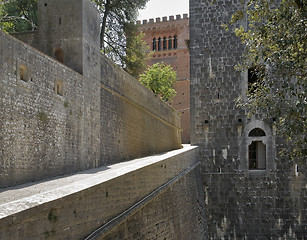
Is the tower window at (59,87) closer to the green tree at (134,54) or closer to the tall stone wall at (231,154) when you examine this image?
the tall stone wall at (231,154)

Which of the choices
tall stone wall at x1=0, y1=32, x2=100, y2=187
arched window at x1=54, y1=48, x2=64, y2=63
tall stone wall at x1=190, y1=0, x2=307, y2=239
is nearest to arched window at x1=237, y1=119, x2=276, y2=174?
tall stone wall at x1=190, y1=0, x2=307, y2=239

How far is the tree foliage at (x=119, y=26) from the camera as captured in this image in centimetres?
2219

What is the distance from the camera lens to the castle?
6.38 m

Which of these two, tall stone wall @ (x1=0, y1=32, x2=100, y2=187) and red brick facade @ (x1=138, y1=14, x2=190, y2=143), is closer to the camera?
tall stone wall @ (x1=0, y1=32, x2=100, y2=187)

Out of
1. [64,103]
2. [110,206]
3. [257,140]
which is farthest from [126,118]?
[110,206]

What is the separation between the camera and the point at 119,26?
2281 cm

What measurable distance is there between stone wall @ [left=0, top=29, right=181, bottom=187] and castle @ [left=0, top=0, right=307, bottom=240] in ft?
0.10

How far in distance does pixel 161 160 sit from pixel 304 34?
4585 mm

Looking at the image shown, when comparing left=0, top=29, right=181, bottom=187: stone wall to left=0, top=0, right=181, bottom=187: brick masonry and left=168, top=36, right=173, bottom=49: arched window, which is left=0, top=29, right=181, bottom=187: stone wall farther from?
left=168, top=36, right=173, bottom=49: arched window

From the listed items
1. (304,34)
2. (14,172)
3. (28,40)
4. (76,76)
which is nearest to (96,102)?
(76,76)

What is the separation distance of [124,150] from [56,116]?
17.8ft

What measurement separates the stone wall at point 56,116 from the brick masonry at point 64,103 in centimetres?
2

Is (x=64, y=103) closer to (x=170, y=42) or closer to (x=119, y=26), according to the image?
(x=119, y=26)

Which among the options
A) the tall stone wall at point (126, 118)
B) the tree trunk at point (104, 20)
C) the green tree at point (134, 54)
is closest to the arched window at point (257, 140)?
the tall stone wall at point (126, 118)
